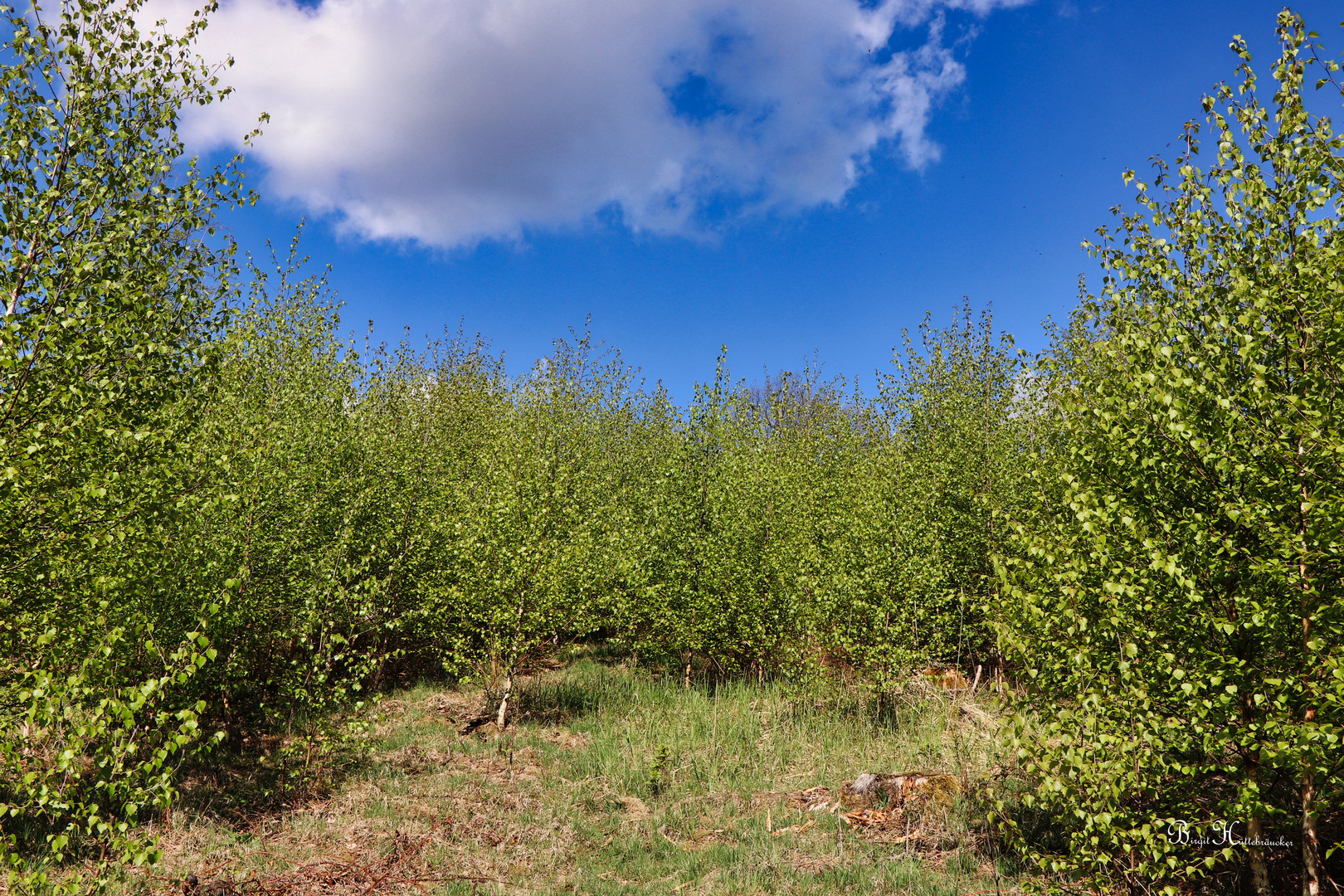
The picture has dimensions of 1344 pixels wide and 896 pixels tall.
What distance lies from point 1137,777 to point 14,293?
442 inches

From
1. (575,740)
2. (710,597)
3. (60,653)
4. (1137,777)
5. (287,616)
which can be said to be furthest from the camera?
(710,597)

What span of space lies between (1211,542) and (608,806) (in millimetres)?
9315

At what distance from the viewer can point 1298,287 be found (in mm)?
5828

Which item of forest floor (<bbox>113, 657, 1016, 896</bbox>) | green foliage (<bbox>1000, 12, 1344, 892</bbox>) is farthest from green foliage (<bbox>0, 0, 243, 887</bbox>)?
green foliage (<bbox>1000, 12, 1344, 892</bbox>)

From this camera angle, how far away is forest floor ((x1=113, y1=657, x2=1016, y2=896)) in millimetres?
8359

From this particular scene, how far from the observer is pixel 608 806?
1108 cm

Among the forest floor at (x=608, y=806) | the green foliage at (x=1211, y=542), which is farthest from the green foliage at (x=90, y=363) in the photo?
the green foliage at (x=1211, y=542)

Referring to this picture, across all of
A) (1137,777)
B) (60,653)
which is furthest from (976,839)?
(60,653)

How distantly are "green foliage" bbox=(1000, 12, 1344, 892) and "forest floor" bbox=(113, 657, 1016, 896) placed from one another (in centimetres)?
232

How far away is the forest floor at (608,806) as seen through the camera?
27.4ft

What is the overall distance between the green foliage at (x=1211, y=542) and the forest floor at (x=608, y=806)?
7.61ft

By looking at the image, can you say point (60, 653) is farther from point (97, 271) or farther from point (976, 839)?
point (976, 839)

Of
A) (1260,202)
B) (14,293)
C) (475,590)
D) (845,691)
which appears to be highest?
(1260,202)

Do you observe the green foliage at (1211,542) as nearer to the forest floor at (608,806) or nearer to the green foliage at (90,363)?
the forest floor at (608,806)
